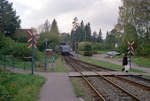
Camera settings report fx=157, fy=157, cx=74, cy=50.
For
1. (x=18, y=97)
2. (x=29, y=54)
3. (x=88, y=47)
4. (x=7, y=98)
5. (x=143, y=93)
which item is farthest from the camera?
(x=88, y=47)

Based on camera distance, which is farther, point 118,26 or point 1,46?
point 118,26

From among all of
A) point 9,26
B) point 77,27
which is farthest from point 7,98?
point 77,27

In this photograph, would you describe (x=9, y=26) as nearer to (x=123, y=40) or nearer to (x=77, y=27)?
(x=123, y=40)

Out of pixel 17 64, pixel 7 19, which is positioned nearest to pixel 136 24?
pixel 17 64

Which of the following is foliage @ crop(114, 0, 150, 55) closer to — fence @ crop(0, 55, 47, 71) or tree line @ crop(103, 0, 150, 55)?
tree line @ crop(103, 0, 150, 55)

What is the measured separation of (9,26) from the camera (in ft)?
122

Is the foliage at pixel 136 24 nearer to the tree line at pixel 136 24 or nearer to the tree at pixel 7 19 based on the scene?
the tree line at pixel 136 24

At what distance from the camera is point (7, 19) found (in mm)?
35250

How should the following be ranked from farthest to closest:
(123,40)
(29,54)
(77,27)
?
(77,27)
(123,40)
(29,54)

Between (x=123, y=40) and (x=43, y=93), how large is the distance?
26.3 metres

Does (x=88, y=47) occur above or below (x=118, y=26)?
below

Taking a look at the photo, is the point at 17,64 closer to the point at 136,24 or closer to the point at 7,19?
the point at 7,19

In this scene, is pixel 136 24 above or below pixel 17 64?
above

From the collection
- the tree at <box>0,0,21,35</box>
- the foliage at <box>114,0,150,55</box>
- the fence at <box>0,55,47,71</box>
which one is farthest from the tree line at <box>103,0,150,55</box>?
the tree at <box>0,0,21,35</box>
